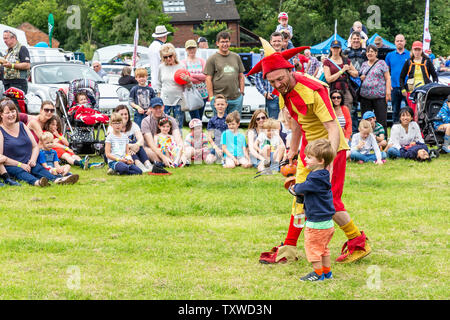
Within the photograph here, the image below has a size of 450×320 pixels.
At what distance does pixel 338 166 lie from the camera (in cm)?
614

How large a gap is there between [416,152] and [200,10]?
2665 inches

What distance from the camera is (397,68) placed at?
48.6ft

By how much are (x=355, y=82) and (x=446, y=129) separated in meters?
1.94

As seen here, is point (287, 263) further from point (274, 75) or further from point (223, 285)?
point (274, 75)

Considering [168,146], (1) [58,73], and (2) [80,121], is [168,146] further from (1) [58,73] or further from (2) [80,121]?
(1) [58,73]

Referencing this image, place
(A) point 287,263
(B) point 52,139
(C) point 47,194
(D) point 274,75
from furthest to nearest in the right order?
(B) point 52,139 < (C) point 47,194 < (A) point 287,263 < (D) point 274,75

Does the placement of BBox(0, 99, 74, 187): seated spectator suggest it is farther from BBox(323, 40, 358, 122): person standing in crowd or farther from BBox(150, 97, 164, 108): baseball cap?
BBox(323, 40, 358, 122): person standing in crowd

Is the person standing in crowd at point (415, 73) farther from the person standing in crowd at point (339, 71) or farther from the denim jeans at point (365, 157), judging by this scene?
the denim jeans at point (365, 157)

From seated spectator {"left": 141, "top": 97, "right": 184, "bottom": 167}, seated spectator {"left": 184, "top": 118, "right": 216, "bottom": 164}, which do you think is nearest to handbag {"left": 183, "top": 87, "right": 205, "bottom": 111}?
seated spectator {"left": 184, "top": 118, "right": 216, "bottom": 164}

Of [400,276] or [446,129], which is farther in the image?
[446,129]

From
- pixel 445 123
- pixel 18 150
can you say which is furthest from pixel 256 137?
pixel 18 150

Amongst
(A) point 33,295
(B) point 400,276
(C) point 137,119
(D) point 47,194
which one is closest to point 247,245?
(B) point 400,276

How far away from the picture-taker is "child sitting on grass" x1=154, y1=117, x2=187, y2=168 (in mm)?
11953

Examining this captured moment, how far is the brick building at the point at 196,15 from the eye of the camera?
73.6m
